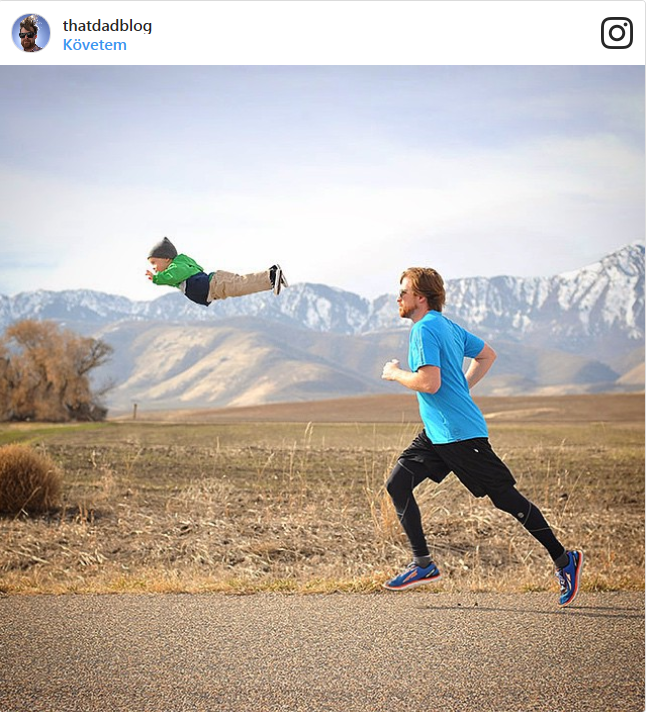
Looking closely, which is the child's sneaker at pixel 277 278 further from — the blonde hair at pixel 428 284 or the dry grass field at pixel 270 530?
the dry grass field at pixel 270 530

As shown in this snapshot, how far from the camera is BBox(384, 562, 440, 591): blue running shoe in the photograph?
445 cm

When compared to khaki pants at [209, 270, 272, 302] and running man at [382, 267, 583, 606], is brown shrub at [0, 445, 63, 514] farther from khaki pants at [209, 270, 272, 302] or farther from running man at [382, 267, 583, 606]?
running man at [382, 267, 583, 606]

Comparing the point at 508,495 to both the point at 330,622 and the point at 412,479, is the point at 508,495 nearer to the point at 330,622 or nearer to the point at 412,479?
the point at 412,479

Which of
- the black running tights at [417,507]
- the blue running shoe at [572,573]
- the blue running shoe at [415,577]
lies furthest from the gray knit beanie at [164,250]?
the blue running shoe at [572,573]

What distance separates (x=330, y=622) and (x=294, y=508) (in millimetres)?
4741

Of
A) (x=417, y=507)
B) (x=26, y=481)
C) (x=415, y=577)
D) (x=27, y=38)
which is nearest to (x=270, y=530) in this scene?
(x=26, y=481)

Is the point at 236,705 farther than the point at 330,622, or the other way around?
the point at 330,622

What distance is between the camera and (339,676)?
349cm

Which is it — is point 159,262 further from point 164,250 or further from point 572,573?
point 572,573

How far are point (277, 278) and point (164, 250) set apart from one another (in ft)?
2.01

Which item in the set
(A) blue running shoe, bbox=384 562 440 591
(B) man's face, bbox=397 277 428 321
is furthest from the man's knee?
(B) man's face, bbox=397 277 428 321

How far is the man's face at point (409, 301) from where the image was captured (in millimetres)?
4078

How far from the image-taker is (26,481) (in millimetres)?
7789

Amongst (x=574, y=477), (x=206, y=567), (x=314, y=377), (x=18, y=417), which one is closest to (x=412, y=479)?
(x=206, y=567)
